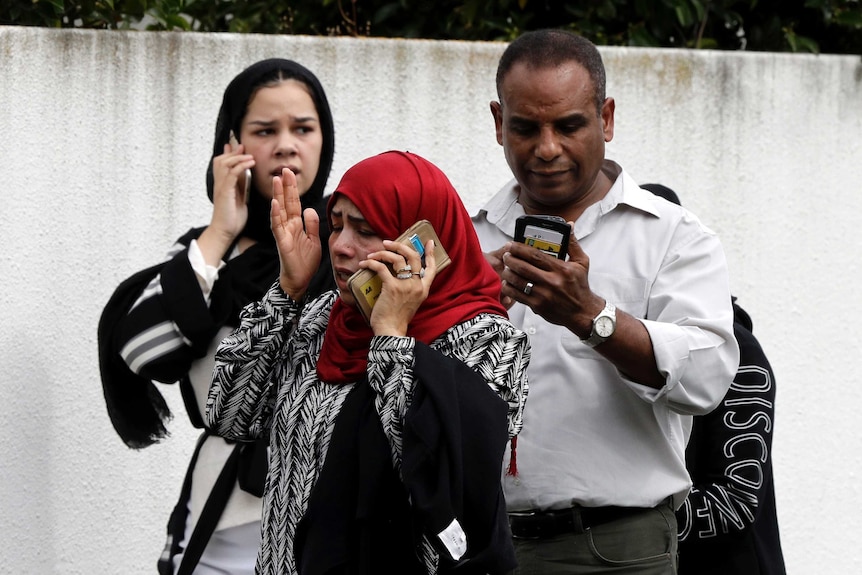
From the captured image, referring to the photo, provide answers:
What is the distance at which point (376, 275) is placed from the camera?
2.46 m

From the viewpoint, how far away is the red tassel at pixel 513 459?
2760 mm

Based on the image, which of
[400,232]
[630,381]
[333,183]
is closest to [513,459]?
[630,381]

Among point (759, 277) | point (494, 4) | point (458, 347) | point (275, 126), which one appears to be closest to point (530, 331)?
point (458, 347)

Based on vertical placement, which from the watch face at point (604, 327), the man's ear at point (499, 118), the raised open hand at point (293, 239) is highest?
the man's ear at point (499, 118)

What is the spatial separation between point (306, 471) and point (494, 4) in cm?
295

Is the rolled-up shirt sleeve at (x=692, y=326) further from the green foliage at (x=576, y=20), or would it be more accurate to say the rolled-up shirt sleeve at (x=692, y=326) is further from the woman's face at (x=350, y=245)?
the green foliage at (x=576, y=20)

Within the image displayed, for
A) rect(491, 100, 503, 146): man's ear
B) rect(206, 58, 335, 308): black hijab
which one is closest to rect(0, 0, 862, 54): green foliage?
rect(206, 58, 335, 308): black hijab

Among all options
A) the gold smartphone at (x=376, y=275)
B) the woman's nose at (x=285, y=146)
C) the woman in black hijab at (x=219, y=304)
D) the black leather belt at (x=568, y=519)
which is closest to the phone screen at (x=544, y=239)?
the gold smartphone at (x=376, y=275)

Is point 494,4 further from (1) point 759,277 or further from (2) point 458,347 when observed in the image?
(2) point 458,347

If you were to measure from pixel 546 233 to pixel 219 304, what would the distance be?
3.76 ft

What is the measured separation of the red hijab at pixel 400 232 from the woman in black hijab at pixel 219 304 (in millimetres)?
727

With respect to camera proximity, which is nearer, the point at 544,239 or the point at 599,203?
the point at 544,239

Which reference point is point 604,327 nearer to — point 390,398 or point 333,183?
point 390,398

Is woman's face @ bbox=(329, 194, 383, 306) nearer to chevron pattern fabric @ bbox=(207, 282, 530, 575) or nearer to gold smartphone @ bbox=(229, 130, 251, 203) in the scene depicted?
chevron pattern fabric @ bbox=(207, 282, 530, 575)
